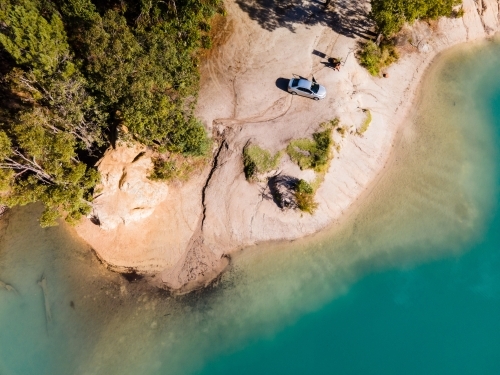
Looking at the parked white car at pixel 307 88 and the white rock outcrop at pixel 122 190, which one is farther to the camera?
→ the parked white car at pixel 307 88

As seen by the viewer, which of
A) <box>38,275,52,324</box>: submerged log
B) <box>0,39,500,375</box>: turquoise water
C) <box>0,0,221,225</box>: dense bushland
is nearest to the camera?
<box>0,0,221,225</box>: dense bushland

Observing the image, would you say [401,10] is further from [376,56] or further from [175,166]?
[175,166]

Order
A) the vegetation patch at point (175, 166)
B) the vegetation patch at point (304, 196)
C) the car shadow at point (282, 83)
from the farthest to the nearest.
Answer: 1. the car shadow at point (282, 83)
2. the vegetation patch at point (175, 166)
3. the vegetation patch at point (304, 196)

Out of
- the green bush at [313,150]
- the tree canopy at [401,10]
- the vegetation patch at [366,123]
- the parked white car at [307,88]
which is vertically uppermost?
the tree canopy at [401,10]

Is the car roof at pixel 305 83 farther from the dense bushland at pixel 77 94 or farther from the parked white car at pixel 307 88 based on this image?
the dense bushland at pixel 77 94

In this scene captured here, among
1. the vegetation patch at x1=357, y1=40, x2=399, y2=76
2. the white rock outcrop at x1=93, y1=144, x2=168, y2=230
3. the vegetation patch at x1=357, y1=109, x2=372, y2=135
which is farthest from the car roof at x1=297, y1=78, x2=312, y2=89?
the white rock outcrop at x1=93, y1=144, x2=168, y2=230

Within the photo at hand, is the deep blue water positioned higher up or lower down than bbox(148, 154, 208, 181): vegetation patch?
lower down

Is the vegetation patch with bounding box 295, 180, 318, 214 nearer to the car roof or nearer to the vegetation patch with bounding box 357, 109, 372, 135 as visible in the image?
the vegetation patch with bounding box 357, 109, 372, 135

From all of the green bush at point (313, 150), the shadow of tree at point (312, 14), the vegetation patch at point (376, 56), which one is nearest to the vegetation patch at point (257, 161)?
the green bush at point (313, 150)
